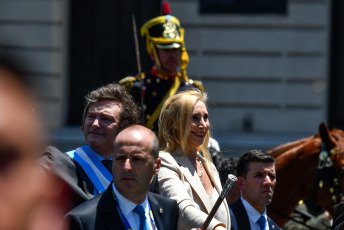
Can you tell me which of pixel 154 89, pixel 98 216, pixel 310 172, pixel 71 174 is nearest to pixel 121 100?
pixel 71 174

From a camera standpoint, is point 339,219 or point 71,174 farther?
point 339,219

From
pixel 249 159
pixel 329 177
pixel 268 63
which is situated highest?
pixel 249 159

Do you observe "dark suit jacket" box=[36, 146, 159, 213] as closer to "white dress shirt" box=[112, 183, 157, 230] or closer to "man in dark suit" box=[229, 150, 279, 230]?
"white dress shirt" box=[112, 183, 157, 230]

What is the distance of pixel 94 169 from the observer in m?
3.38

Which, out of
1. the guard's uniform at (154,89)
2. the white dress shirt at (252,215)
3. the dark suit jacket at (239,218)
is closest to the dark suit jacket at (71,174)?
the dark suit jacket at (239,218)

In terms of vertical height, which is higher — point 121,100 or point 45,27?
point 121,100

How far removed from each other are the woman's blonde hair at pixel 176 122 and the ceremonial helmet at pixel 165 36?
2.36m

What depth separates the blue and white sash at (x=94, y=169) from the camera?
3.34m

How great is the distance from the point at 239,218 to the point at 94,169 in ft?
3.10

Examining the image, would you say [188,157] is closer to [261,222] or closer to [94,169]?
[94,169]

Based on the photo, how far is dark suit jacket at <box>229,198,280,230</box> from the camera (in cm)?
389

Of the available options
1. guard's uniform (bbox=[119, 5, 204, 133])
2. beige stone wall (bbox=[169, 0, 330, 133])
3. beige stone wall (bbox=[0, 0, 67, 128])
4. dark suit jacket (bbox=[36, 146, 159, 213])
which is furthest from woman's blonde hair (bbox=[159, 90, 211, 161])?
beige stone wall (bbox=[0, 0, 67, 128])

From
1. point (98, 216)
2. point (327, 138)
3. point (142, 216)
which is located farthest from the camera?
point (327, 138)

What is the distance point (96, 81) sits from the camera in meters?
11.9
